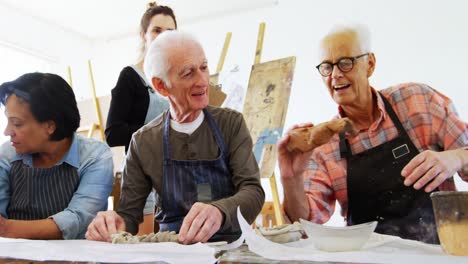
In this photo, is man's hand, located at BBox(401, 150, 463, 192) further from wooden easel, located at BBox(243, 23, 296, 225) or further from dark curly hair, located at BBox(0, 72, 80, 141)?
wooden easel, located at BBox(243, 23, 296, 225)

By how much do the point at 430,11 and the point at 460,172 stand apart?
112 inches

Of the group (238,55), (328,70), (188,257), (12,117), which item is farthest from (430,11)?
(188,257)

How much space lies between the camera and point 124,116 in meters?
1.83

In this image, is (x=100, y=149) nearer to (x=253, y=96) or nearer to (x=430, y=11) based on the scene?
(x=253, y=96)

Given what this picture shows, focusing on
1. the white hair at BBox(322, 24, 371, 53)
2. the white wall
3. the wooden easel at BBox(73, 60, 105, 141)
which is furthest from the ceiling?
the white hair at BBox(322, 24, 371, 53)

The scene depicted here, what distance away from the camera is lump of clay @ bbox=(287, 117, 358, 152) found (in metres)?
1.14

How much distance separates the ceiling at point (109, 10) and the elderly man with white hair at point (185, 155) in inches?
129

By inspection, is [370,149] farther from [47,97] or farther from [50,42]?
[50,42]

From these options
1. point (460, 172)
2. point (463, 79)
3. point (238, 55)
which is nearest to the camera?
point (460, 172)

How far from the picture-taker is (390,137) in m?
1.39

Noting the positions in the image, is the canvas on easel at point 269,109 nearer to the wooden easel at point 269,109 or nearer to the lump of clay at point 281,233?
the wooden easel at point 269,109

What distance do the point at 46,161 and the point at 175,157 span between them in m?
0.48

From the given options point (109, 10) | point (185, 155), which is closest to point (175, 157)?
point (185, 155)

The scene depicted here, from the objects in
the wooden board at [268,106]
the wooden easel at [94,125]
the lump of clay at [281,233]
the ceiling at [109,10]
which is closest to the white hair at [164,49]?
the lump of clay at [281,233]
